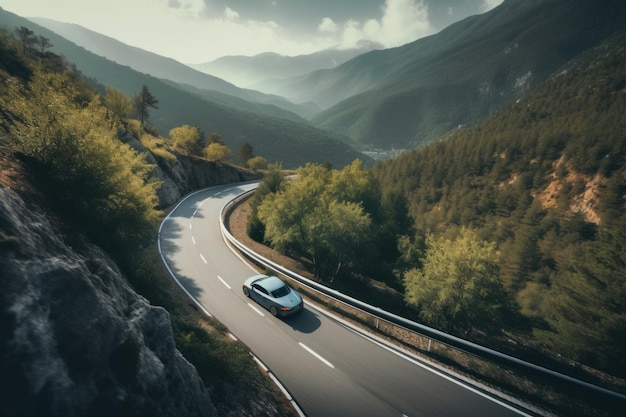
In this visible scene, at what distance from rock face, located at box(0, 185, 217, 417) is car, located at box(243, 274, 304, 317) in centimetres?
677

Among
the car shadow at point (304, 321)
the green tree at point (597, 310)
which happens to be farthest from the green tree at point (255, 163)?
the green tree at point (597, 310)

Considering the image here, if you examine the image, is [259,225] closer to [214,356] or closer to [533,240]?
[214,356]

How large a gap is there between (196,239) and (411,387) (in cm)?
2170

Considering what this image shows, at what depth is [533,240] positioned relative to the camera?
55688 mm

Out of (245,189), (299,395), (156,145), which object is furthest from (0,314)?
(245,189)

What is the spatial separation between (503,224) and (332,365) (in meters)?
→ 75.9

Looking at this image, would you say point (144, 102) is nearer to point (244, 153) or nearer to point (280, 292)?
point (244, 153)

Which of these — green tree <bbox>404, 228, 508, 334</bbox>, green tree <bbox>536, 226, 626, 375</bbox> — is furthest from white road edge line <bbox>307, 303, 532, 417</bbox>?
green tree <bbox>536, 226, 626, 375</bbox>

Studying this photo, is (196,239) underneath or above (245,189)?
underneath

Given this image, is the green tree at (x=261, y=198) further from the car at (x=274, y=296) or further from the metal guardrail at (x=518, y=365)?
the metal guardrail at (x=518, y=365)

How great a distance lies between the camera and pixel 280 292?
1534cm

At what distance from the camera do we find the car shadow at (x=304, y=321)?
46.2 ft

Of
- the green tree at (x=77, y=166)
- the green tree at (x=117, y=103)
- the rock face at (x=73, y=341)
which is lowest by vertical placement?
the rock face at (x=73, y=341)

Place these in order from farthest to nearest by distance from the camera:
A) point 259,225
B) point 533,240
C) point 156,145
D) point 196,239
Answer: point 533,240, point 156,145, point 259,225, point 196,239
